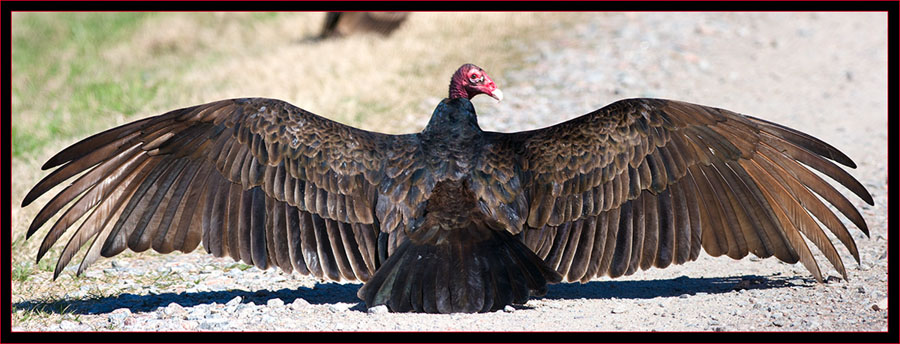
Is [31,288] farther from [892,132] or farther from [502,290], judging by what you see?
[892,132]

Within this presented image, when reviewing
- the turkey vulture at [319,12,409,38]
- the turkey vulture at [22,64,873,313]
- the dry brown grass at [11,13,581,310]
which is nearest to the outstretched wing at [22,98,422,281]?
the turkey vulture at [22,64,873,313]

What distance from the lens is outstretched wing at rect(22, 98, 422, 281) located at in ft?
15.7

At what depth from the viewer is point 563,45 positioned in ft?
37.8

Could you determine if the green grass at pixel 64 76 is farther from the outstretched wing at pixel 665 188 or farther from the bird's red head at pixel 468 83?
the outstretched wing at pixel 665 188

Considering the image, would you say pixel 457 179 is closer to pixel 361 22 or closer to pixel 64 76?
pixel 361 22

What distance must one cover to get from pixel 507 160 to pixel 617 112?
608 mm

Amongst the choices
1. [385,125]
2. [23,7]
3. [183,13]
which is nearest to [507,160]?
[385,125]

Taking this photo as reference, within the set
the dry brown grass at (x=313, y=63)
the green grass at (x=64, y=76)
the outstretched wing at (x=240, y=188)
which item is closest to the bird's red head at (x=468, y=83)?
the outstretched wing at (x=240, y=188)

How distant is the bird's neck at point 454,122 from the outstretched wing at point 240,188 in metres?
0.17

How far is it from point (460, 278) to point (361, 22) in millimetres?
8979

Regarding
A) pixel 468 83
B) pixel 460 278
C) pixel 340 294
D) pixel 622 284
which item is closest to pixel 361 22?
pixel 468 83

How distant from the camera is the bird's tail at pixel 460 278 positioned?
14.3 ft

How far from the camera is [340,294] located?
538 cm

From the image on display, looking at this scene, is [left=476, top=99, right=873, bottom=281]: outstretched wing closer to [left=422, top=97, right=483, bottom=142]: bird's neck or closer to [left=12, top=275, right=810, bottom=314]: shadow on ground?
[left=422, top=97, right=483, bottom=142]: bird's neck
